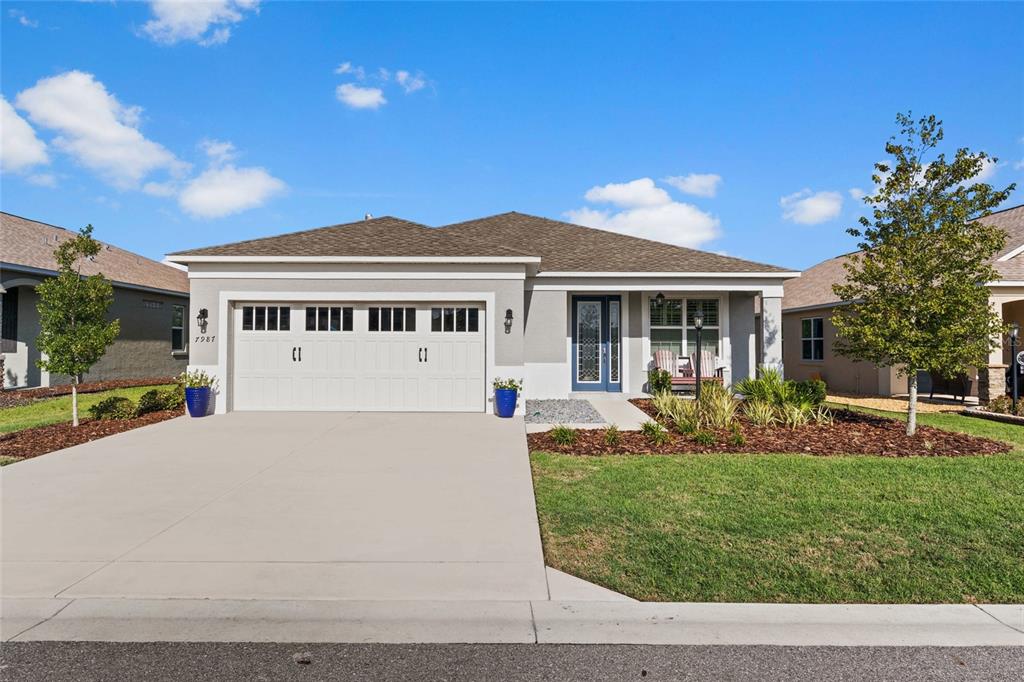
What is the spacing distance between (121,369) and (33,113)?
879 cm

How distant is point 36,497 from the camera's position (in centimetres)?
602

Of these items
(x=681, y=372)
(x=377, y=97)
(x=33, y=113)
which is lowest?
(x=681, y=372)

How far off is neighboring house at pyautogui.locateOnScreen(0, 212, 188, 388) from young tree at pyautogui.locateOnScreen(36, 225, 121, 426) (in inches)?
223

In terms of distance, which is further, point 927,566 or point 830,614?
point 927,566

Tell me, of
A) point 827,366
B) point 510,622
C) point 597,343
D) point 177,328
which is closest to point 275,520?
point 510,622

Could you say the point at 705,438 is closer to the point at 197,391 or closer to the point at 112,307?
the point at 197,391

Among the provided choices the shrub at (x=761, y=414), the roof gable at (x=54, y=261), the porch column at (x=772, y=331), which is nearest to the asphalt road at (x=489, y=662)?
the shrub at (x=761, y=414)

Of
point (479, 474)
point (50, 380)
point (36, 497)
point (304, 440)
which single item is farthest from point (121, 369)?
point (479, 474)

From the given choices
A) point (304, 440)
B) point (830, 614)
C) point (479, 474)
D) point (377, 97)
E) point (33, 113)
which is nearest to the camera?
point (830, 614)

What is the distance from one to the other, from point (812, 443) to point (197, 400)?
1154 cm

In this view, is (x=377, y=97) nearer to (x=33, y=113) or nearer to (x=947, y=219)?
(x=33, y=113)

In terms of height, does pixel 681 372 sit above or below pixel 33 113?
below

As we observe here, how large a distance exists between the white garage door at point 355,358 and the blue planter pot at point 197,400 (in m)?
0.71

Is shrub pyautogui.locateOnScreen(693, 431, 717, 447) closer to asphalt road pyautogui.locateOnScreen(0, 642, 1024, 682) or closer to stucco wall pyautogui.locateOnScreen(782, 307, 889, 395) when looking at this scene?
asphalt road pyautogui.locateOnScreen(0, 642, 1024, 682)
